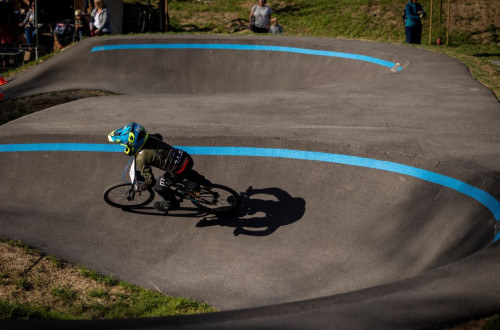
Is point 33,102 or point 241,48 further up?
point 241,48

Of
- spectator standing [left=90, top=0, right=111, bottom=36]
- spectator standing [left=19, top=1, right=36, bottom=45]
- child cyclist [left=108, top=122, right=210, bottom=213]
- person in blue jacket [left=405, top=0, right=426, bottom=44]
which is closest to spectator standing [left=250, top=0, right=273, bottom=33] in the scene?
person in blue jacket [left=405, top=0, right=426, bottom=44]

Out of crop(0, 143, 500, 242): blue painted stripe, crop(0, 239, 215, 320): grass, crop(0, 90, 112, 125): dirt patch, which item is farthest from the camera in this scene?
crop(0, 90, 112, 125): dirt patch

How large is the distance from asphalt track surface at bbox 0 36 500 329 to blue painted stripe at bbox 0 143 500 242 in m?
0.03

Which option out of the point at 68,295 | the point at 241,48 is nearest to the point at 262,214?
the point at 68,295

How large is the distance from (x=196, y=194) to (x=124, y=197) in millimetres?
1554

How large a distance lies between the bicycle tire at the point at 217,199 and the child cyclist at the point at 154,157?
0.25 metres

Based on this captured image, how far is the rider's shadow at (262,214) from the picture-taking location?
9992 mm

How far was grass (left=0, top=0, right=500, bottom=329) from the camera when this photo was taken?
26.6ft

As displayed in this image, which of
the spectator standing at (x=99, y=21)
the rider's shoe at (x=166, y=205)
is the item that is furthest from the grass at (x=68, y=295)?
the spectator standing at (x=99, y=21)

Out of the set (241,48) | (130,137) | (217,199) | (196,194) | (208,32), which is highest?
(208,32)

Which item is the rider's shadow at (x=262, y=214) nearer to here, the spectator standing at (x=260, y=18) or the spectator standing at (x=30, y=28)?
the spectator standing at (x=260, y=18)

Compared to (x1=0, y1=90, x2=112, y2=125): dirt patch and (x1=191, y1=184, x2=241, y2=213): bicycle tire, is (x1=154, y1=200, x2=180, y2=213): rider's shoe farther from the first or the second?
(x1=0, y1=90, x2=112, y2=125): dirt patch

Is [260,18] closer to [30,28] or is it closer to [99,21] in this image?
[99,21]

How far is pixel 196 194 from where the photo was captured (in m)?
10.1
